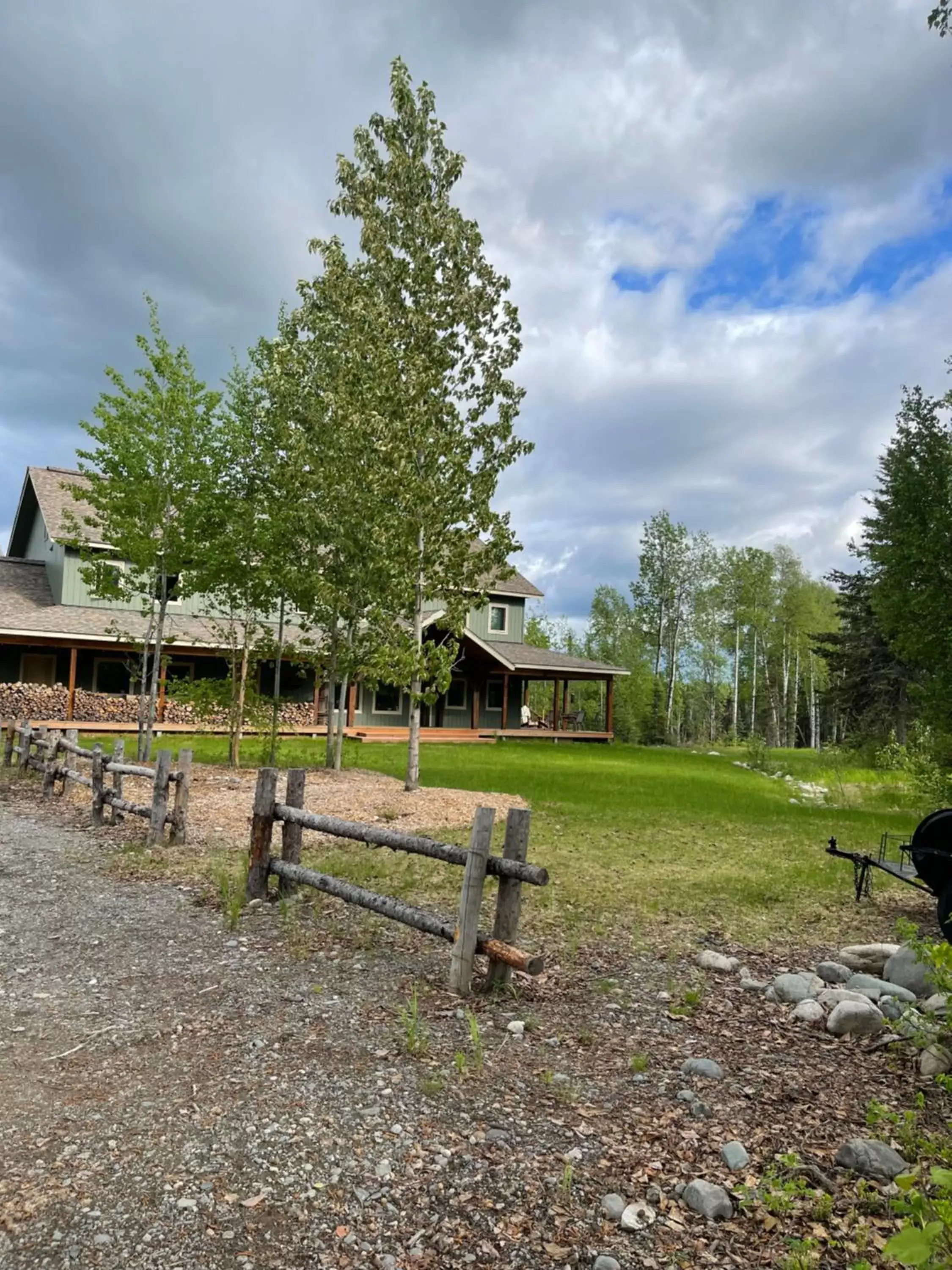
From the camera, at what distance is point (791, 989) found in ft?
17.1

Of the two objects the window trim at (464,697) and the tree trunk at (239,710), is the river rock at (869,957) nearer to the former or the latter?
the tree trunk at (239,710)

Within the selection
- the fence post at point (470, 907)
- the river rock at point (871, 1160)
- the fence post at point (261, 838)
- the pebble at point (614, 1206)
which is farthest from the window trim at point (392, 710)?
the pebble at point (614, 1206)

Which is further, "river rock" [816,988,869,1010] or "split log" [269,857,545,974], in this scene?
"river rock" [816,988,869,1010]

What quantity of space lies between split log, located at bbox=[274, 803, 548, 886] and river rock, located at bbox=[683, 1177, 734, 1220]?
1773mm

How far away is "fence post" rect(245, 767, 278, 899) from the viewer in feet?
23.0

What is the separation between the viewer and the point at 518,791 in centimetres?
1612

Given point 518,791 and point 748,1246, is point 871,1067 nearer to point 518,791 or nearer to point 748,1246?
point 748,1246

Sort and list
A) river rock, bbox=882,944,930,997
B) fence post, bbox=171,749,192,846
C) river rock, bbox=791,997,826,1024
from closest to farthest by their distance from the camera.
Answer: river rock, bbox=791,997,826,1024 → river rock, bbox=882,944,930,997 → fence post, bbox=171,749,192,846

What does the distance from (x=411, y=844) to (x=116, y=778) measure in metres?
6.54

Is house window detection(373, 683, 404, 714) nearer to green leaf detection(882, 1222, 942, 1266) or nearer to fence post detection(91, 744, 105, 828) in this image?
fence post detection(91, 744, 105, 828)

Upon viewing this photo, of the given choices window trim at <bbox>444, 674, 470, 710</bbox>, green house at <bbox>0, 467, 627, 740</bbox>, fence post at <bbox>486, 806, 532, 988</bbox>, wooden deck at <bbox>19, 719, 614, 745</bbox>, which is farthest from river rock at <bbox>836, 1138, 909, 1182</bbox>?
window trim at <bbox>444, 674, 470, 710</bbox>

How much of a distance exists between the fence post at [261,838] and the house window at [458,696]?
25060mm

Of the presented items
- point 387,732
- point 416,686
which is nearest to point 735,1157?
point 416,686

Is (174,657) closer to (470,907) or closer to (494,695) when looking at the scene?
(494,695)
